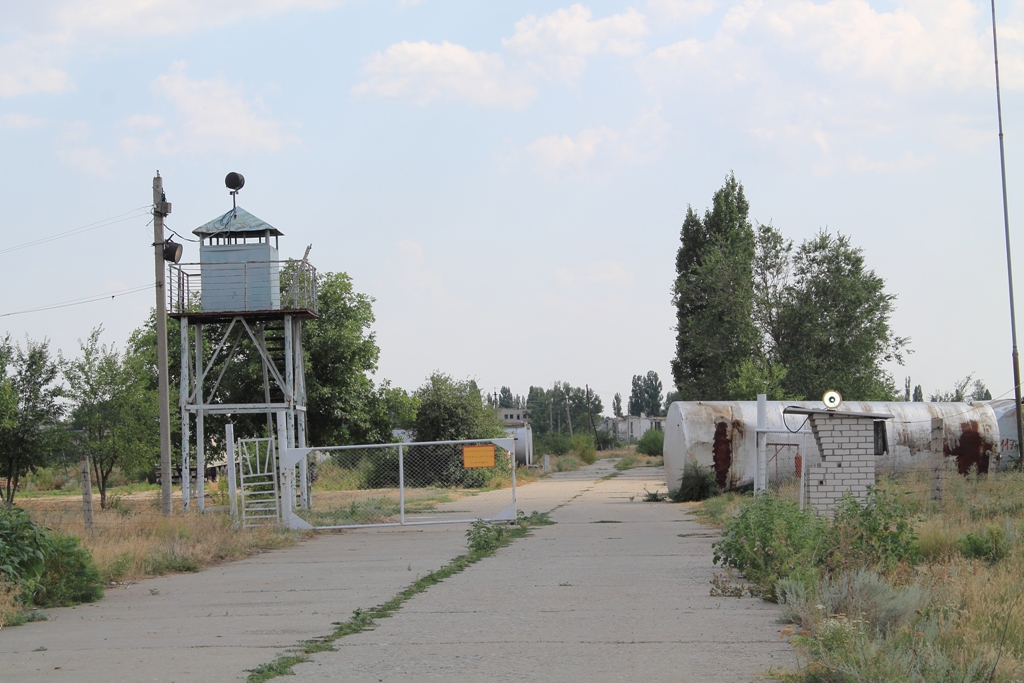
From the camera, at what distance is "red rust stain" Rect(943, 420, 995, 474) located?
3041 cm

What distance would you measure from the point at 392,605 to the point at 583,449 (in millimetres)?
61390

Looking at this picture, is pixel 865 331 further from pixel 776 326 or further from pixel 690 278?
pixel 690 278

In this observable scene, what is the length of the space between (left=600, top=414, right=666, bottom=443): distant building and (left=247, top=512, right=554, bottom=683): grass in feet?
348

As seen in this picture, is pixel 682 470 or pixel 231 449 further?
pixel 682 470

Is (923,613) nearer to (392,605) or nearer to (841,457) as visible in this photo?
(392,605)

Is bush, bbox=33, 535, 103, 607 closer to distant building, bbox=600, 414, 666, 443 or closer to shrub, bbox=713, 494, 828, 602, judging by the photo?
shrub, bbox=713, 494, 828, 602

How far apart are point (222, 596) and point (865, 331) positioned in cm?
Result: 4060

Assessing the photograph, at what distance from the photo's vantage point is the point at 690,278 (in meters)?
58.7

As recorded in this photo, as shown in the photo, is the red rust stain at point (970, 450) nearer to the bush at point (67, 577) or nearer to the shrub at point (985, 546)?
the shrub at point (985, 546)

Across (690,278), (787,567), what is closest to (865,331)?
(690,278)

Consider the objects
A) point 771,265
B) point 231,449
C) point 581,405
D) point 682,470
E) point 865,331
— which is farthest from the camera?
point 581,405

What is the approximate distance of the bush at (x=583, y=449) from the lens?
70562 millimetres

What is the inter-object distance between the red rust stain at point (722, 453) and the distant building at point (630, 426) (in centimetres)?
9513

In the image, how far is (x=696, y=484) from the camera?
28.1m
